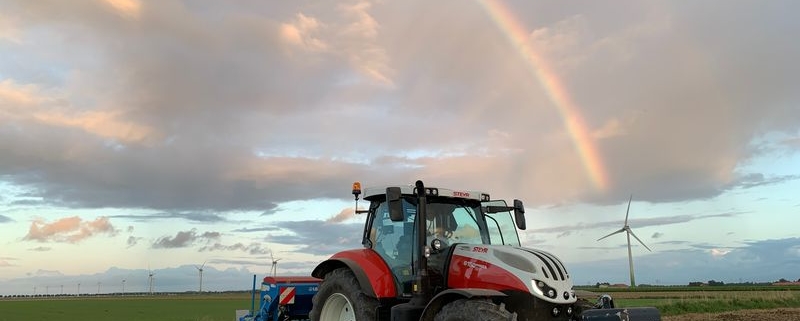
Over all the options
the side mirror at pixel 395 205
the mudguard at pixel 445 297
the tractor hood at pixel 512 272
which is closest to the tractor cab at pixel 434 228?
the side mirror at pixel 395 205

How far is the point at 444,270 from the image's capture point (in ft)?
26.2

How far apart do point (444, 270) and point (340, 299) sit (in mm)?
1997

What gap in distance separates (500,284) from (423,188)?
5.49 ft

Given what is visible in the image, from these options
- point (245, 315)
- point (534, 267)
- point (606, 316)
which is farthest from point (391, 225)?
point (245, 315)

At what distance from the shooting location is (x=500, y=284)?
23.9ft

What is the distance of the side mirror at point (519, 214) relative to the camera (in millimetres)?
9133

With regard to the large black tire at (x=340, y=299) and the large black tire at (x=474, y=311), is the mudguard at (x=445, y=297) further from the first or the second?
the large black tire at (x=340, y=299)

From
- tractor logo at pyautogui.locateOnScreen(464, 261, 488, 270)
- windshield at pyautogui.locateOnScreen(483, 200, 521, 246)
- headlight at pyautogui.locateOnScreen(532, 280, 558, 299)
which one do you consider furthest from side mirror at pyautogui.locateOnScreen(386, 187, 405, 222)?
headlight at pyautogui.locateOnScreen(532, 280, 558, 299)

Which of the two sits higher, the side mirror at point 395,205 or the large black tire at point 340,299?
the side mirror at point 395,205

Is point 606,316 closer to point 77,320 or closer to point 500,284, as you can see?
point 500,284

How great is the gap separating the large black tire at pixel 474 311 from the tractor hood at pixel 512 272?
0.57m

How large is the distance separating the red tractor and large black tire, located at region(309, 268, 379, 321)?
16 millimetres

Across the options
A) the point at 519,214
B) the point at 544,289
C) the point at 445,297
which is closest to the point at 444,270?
the point at 445,297

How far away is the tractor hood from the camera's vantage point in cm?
720
